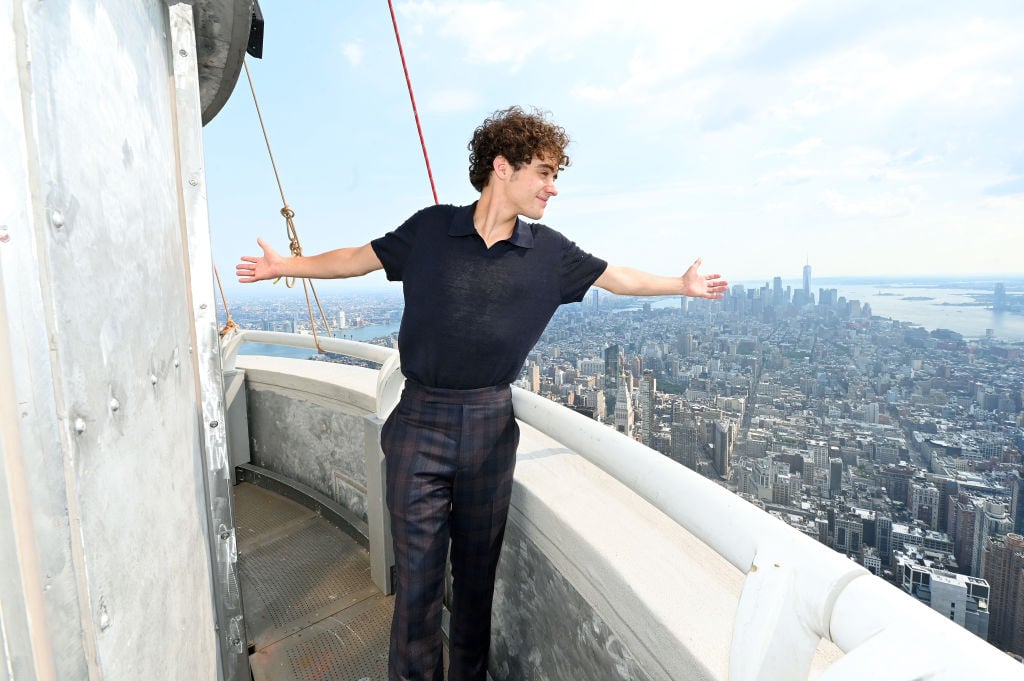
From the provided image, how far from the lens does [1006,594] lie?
119 cm

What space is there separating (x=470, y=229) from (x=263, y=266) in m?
0.69

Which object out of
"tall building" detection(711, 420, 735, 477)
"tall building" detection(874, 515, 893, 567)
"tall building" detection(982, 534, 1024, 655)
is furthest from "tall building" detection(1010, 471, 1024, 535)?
"tall building" detection(711, 420, 735, 477)

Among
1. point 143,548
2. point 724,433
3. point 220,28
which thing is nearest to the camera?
point 143,548

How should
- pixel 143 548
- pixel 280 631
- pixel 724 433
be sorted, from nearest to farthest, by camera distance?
pixel 143 548
pixel 280 631
pixel 724 433

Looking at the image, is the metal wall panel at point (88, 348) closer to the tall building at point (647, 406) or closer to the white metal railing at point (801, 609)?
the white metal railing at point (801, 609)

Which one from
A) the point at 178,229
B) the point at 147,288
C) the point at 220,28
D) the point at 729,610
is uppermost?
the point at 220,28

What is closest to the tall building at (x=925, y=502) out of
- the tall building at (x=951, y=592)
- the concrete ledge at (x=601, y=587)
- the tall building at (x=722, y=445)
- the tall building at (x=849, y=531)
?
the tall building at (x=849, y=531)

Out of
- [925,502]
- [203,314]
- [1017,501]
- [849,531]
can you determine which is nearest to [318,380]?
[203,314]

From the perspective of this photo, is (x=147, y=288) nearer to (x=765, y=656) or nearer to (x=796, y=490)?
(x=765, y=656)

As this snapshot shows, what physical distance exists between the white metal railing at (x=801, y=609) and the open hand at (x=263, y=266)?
1223 millimetres

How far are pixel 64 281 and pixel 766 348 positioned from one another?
1006 cm

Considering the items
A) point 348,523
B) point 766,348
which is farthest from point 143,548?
point 766,348

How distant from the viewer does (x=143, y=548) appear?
743mm

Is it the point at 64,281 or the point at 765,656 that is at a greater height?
the point at 64,281
